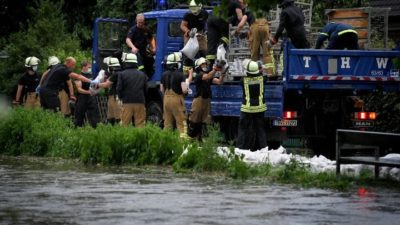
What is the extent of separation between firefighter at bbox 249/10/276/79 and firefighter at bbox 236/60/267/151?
1.07 meters

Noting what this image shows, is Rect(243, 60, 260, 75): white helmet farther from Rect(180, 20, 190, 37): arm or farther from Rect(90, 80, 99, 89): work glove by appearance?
Rect(90, 80, 99, 89): work glove

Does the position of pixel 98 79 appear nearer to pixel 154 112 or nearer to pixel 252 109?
pixel 154 112

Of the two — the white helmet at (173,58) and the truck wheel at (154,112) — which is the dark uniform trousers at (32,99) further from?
the white helmet at (173,58)

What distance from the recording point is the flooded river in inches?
459

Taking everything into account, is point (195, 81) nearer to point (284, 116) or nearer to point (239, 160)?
point (284, 116)

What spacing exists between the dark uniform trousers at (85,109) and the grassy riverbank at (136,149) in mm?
2861

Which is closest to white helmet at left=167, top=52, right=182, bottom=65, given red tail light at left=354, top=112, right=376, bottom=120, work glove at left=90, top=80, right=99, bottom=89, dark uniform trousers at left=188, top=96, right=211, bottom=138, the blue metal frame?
dark uniform trousers at left=188, top=96, right=211, bottom=138

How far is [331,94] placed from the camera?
71.5ft

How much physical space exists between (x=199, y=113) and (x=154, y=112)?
2.56 m

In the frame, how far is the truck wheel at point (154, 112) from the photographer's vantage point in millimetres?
25750

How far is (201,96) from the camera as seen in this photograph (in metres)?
23.4

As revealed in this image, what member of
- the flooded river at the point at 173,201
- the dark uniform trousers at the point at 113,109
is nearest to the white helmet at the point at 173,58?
the dark uniform trousers at the point at 113,109

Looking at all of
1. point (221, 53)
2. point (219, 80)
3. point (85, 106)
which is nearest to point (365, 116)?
point (219, 80)

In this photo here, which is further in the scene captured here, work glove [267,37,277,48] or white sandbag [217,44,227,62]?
white sandbag [217,44,227,62]
